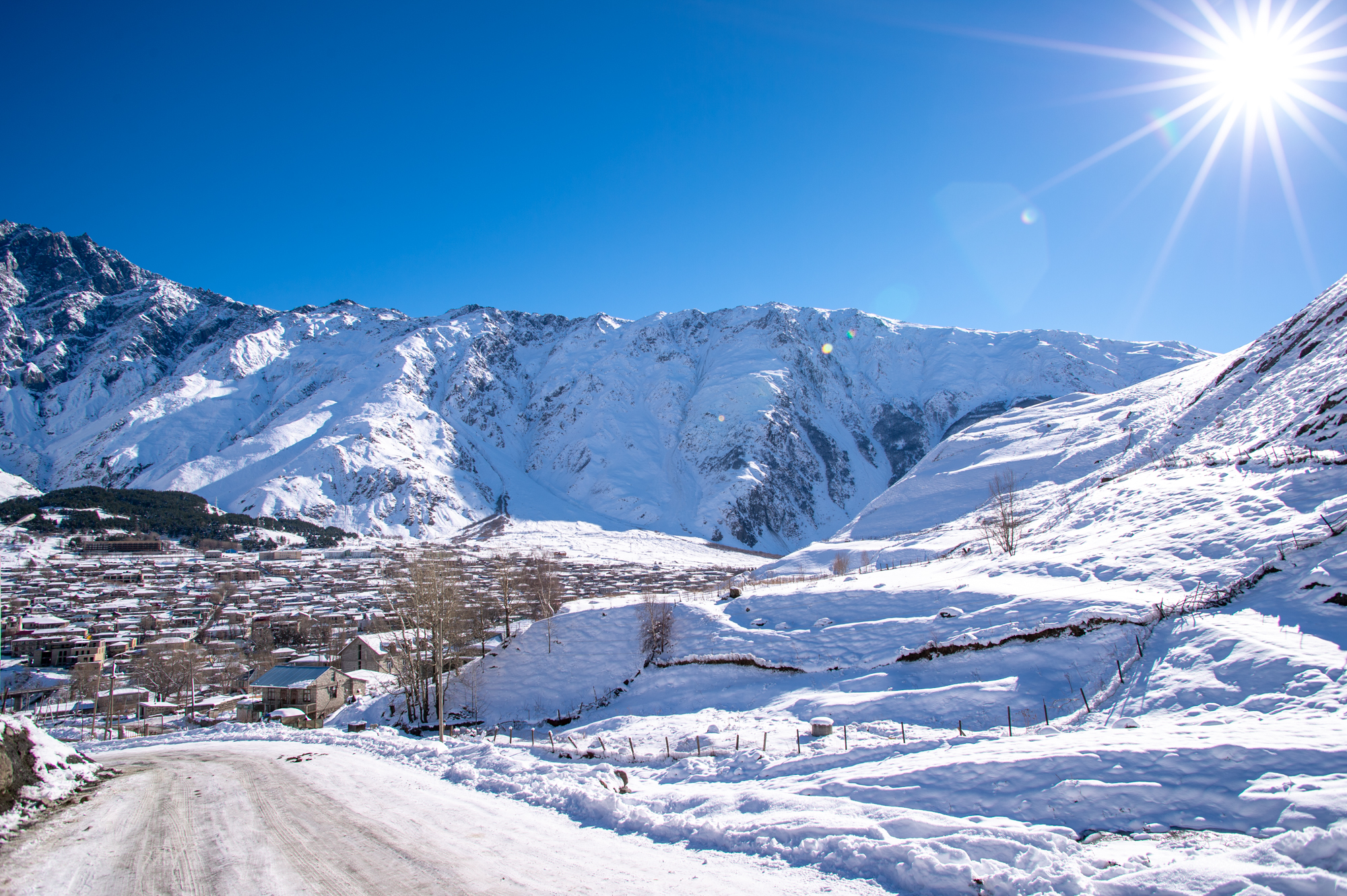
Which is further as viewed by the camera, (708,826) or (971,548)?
(971,548)

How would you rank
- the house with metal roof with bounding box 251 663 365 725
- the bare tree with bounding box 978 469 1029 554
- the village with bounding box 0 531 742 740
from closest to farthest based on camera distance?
the bare tree with bounding box 978 469 1029 554
the village with bounding box 0 531 742 740
the house with metal roof with bounding box 251 663 365 725

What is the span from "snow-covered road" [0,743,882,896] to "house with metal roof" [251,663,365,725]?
34.3 metres

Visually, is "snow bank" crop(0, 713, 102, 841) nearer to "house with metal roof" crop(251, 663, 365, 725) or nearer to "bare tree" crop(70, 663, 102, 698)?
"house with metal roof" crop(251, 663, 365, 725)

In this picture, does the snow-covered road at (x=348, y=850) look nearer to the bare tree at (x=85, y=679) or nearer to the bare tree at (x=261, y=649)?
the bare tree at (x=261, y=649)

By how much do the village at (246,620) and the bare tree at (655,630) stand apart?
25.6 ft

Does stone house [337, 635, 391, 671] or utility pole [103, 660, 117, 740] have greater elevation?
stone house [337, 635, 391, 671]

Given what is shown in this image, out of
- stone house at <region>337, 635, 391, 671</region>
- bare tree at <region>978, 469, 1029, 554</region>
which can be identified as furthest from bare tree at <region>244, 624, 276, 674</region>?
Result: bare tree at <region>978, 469, 1029, 554</region>

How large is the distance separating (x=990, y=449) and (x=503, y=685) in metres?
71.8

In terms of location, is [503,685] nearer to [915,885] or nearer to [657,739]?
[657,739]

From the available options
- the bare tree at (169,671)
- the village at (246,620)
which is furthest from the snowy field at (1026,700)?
the bare tree at (169,671)

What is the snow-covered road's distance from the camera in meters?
7.64

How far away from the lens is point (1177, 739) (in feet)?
30.9

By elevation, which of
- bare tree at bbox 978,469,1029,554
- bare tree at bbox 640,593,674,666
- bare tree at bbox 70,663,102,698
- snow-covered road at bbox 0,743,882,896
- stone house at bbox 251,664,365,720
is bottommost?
bare tree at bbox 70,663,102,698

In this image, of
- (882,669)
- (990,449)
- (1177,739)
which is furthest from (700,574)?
(1177,739)
